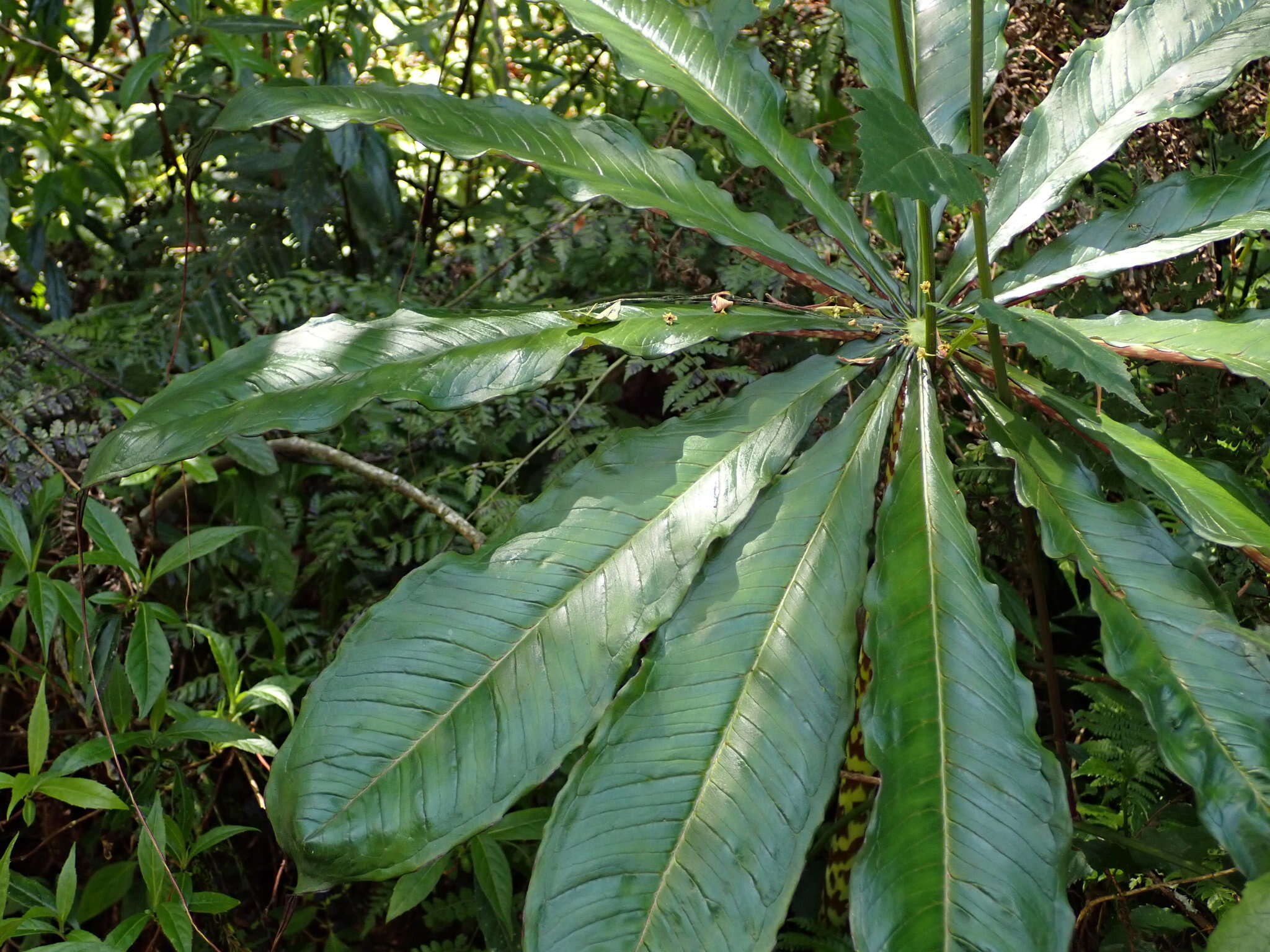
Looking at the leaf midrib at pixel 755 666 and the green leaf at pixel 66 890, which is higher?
the leaf midrib at pixel 755 666

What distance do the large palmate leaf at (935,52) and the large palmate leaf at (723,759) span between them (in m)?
0.57

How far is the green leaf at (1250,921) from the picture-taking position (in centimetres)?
77

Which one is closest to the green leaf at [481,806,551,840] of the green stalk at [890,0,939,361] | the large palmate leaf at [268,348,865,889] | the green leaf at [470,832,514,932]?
the green leaf at [470,832,514,932]

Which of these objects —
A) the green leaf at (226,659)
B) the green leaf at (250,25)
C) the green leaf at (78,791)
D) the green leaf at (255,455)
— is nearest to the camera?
the green leaf at (78,791)

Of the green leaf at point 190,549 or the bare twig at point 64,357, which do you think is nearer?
the green leaf at point 190,549

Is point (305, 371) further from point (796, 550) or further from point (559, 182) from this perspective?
point (796, 550)

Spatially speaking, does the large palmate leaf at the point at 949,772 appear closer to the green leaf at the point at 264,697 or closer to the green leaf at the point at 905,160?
the green leaf at the point at 905,160

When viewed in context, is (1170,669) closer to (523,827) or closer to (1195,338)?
(1195,338)

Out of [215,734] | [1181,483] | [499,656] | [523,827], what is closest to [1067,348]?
[1181,483]

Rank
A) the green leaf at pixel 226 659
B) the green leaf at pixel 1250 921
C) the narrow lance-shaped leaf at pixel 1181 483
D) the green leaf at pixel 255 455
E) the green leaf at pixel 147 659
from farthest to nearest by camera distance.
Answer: the green leaf at pixel 255 455 < the green leaf at pixel 226 659 < the green leaf at pixel 147 659 < the narrow lance-shaped leaf at pixel 1181 483 < the green leaf at pixel 1250 921

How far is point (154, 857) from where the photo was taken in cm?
113

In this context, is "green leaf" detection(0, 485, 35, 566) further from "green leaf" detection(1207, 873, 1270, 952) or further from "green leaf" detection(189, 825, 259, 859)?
"green leaf" detection(1207, 873, 1270, 952)

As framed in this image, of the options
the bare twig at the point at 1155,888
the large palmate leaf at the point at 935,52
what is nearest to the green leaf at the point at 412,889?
the bare twig at the point at 1155,888

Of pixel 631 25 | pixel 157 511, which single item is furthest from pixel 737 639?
pixel 157 511
